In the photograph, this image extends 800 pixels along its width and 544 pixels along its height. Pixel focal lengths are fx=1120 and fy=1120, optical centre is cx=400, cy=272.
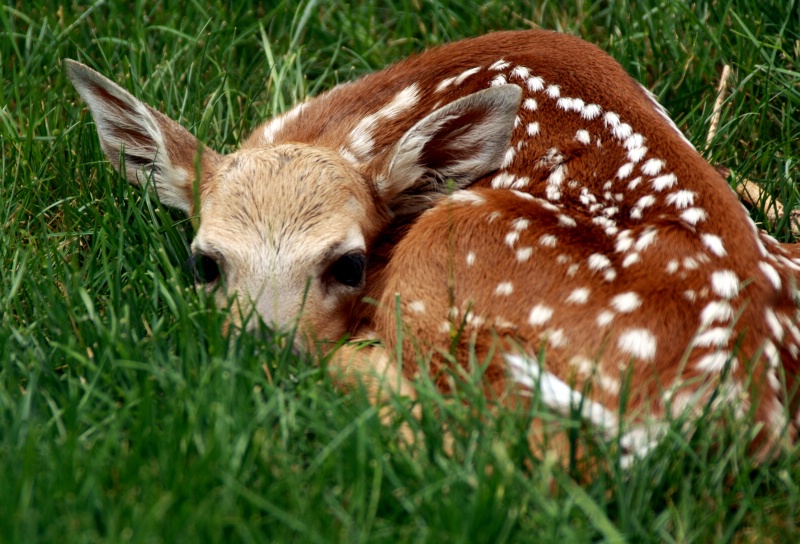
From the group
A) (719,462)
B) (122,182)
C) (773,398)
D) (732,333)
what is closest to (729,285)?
(732,333)

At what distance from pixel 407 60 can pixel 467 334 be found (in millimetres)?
1620

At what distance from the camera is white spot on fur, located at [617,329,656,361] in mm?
3092

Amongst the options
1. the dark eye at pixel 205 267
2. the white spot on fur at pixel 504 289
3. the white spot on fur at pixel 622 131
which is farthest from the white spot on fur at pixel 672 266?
the dark eye at pixel 205 267

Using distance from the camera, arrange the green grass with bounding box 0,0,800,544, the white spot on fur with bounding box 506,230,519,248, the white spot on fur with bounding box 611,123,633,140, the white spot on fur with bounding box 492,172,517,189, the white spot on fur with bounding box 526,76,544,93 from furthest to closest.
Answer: the white spot on fur with bounding box 526,76,544,93, the white spot on fur with bounding box 492,172,517,189, the white spot on fur with bounding box 611,123,633,140, the white spot on fur with bounding box 506,230,519,248, the green grass with bounding box 0,0,800,544

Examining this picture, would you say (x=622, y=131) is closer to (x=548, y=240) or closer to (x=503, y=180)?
(x=503, y=180)

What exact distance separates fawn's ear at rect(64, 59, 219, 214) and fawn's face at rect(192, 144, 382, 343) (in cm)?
20

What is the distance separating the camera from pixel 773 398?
296cm

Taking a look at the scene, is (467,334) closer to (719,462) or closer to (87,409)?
(719,462)

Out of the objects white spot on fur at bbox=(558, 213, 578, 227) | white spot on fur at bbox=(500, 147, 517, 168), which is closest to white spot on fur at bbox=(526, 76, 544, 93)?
white spot on fur at bbox=(500, 147, 517, 168)

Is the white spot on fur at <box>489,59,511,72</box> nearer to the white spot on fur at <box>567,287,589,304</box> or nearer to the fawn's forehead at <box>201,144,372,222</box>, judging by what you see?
the fawn's forehead at <box>201,144,372,222</box>

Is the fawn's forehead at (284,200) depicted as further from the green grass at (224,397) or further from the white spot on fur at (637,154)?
the white spot on fur at (637,154)

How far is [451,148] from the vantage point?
158 inches

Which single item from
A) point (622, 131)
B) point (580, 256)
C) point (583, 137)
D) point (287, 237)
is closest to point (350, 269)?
point (287, 237)

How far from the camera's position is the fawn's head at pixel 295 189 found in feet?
11.8
